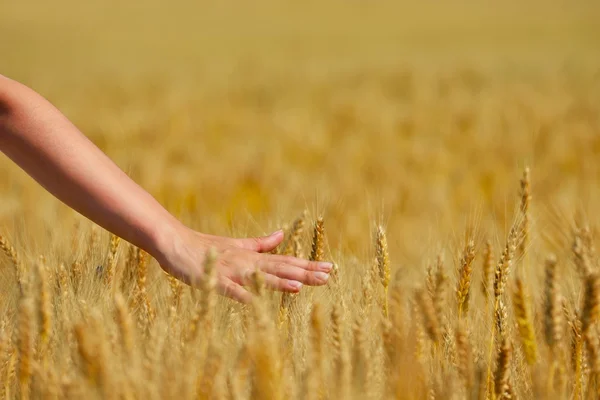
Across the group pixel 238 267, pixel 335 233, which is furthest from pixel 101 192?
pixel 335 233

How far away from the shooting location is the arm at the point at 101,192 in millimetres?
1206

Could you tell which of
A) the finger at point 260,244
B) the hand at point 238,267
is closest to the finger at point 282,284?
the hand at point 238,267

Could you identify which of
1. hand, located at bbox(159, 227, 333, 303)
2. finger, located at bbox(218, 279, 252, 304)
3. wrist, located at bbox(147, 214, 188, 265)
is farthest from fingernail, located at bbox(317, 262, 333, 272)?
wrist, located at bbox(147, 214, 188, 265)

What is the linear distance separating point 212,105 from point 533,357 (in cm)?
589

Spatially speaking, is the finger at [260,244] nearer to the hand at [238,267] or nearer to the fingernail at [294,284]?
the hand at [238,267]

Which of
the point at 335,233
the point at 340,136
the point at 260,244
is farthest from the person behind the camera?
the point at 340,136

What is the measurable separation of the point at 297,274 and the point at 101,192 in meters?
0.32

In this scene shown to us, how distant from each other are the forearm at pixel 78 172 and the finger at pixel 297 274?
166 millimetres

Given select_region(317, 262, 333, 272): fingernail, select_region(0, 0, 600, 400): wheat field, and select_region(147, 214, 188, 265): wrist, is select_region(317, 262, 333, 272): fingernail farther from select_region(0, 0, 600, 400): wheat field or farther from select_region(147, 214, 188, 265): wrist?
select_region(147, 214, 188, 265): wrist

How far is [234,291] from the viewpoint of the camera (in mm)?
1148

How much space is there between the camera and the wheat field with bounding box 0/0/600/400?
871 mm

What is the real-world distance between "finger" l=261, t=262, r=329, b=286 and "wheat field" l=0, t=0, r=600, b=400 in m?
0.04

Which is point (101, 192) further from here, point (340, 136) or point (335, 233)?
point (340, 136)

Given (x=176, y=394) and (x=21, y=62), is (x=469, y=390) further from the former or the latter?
(x=21, y=62)
